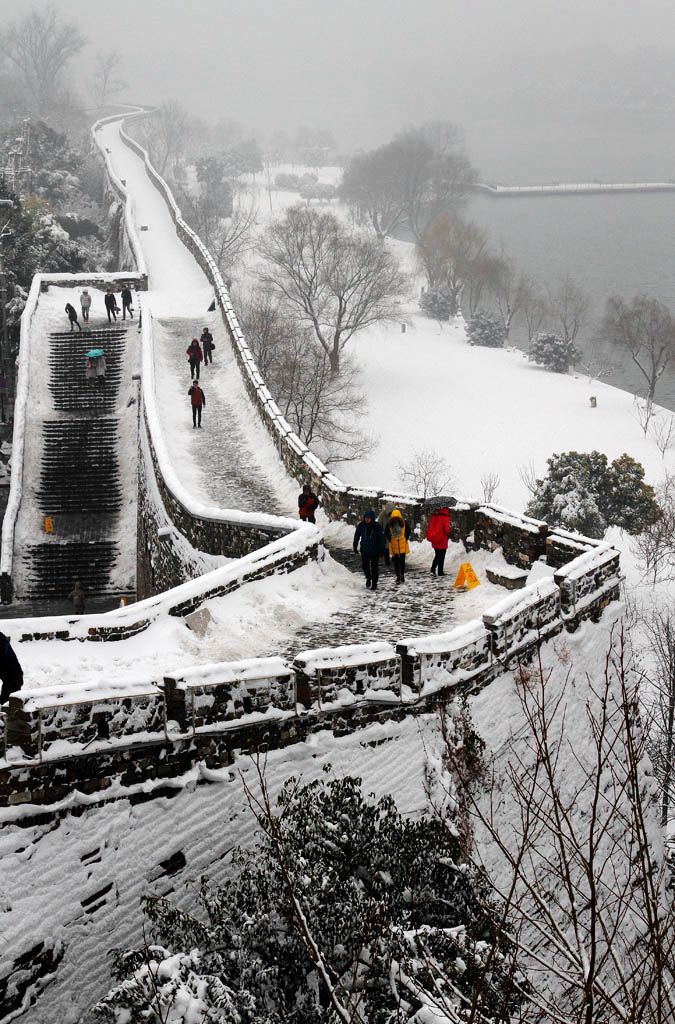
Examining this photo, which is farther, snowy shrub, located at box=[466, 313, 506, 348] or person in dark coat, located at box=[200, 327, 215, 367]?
snowy shrub, located at box=[466, 313, 506, 348]

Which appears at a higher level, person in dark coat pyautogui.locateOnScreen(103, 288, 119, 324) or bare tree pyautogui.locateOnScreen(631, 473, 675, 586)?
person in dark coat pyautogui.locateOnScreen(103, 288, 119, 324)

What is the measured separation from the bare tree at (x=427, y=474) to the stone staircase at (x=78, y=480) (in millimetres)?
12871

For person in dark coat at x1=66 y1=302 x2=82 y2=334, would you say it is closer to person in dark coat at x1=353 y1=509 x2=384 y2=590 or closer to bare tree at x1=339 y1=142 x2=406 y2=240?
person in dark coat at x1=353 y1=509 x2=384 y2=590

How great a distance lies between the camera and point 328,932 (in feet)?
25.8

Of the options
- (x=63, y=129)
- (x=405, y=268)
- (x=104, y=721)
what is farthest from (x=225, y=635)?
(x=63, y=129)

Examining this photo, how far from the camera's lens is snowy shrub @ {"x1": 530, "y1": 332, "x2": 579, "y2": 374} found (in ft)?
176

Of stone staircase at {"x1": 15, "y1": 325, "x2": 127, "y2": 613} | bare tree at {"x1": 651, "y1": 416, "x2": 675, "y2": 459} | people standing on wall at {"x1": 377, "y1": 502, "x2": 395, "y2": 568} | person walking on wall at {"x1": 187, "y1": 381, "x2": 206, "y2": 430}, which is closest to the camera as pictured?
people standing on wall at {"x1": 377, "y1": 502, "x2": 395, "y2": 568}

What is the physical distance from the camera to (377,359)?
54.6m

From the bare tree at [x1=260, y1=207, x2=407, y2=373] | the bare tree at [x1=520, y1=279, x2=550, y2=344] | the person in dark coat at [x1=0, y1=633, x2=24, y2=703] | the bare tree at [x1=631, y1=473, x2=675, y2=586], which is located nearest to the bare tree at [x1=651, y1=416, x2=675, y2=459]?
the bare tree at [x1=631, y1=473, x2=675, y2=586]

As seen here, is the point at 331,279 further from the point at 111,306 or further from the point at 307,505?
the point at 307,505

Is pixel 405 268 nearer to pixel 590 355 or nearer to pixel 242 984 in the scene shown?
pixel 590 355

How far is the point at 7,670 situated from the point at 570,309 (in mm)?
59304

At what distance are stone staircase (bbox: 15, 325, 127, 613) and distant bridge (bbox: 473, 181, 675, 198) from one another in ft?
355

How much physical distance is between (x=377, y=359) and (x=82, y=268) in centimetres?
1945
